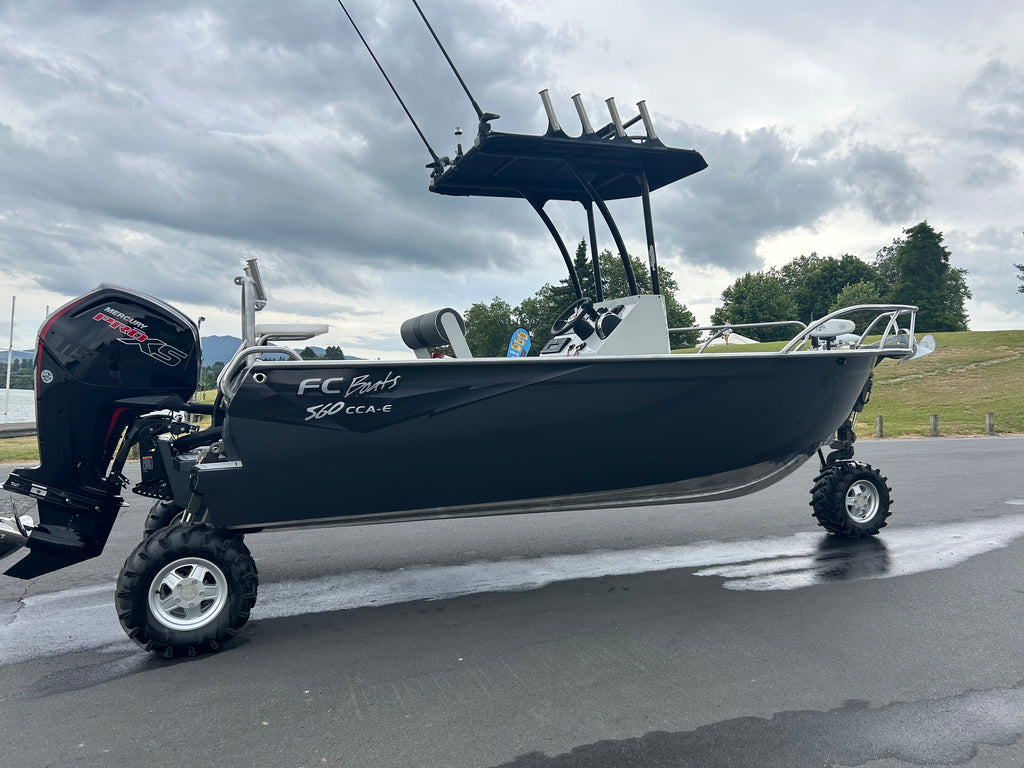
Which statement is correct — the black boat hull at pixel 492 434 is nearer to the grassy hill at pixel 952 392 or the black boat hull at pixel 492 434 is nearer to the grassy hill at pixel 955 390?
the grassy hill at pixel 952 392

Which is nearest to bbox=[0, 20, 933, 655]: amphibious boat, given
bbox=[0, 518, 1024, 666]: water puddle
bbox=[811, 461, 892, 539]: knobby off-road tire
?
bbox=[0, 518, 1024, 666]: water puddle

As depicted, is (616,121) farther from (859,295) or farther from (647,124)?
(859,295)

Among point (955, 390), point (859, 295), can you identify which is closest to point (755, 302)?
point (859, 295)

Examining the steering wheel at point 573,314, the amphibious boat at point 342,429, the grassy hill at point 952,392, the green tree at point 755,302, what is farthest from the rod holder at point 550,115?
the green tree at point 755,302

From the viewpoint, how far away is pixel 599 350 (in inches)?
165

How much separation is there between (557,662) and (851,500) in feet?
10.7

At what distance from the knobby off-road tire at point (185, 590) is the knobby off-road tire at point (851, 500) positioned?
4060 millimetres

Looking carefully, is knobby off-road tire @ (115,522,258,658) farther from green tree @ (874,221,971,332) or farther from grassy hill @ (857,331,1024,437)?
green tree @ (874,221,971,332)

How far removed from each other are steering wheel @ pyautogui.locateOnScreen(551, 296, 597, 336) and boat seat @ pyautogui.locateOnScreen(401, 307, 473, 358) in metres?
1.02

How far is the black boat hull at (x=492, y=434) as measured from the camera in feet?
11.3

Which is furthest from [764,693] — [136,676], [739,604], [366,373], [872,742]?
[136,676]

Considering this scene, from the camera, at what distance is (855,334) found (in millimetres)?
5066

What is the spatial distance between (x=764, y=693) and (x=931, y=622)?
1.34 metres

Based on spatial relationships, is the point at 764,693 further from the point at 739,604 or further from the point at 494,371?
the point at 494,371
